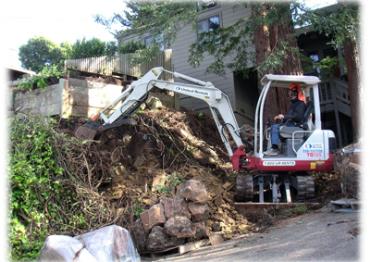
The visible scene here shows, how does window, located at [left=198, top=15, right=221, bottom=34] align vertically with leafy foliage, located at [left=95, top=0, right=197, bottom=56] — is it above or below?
above

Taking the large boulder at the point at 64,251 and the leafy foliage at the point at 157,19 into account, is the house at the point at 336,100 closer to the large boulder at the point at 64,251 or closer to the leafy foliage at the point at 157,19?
the leafy foliage at the point at 157,19

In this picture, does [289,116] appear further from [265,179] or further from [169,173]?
[169,173]

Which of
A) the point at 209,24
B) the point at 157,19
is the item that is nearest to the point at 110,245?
the point at 157,19

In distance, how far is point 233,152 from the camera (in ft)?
33.5

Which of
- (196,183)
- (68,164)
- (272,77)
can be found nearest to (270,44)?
(272,77)

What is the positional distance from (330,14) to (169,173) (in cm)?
558

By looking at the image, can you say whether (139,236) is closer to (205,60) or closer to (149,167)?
(149,167)

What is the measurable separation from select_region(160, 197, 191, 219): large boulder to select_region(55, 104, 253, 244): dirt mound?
2.74 ft

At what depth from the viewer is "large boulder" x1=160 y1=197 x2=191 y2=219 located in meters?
7.45

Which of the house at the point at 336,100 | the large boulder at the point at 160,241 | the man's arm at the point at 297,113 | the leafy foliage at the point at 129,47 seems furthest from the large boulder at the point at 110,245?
the leafy foliage at the point at 129,47

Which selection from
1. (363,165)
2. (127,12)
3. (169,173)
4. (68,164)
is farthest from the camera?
(127,12)

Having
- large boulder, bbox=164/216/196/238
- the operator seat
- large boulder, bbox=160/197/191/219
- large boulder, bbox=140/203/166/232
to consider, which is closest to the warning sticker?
the operator seat

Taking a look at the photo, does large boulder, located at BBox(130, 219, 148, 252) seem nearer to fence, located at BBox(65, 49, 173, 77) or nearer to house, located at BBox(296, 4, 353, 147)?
fence, located at BBox(65, 49, 173, 77)

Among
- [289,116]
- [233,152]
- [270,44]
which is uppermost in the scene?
[270,44]
